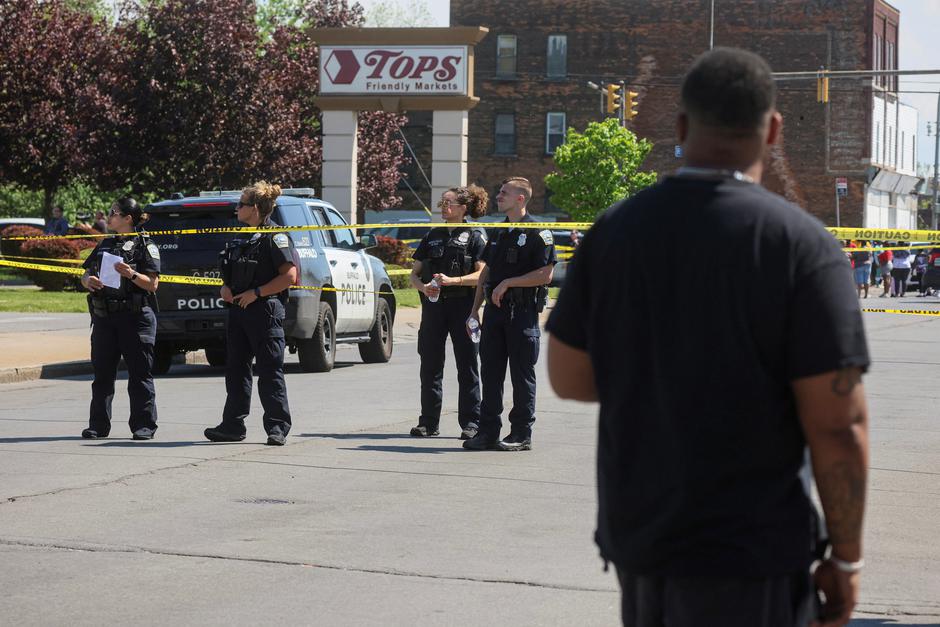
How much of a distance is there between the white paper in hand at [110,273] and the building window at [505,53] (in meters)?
55.3

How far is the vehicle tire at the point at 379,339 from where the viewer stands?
1858 centimetres

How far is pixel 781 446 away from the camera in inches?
119

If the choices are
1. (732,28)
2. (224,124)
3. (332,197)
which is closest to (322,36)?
(332,197)

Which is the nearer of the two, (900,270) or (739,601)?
(739,601)

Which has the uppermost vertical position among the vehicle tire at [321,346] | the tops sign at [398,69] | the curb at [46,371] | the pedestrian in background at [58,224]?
the tops sign at [398,69]

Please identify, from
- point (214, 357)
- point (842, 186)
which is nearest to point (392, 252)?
point (214, 357)

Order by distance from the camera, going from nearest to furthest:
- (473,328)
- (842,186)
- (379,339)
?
(473,328), (379,339), (842,186)

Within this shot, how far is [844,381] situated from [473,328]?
8315mm

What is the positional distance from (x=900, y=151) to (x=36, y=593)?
6979 cm

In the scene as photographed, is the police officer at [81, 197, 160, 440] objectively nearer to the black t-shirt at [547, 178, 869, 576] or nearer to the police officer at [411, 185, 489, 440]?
the police officer at [411, 185, 489, 440]

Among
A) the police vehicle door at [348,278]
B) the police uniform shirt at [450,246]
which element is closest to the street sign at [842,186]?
the police vehicle door at [348,278]

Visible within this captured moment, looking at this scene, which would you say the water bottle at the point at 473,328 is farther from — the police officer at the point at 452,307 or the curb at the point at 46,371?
the curb at the point at 46,371

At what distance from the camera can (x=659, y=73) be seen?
65375mm

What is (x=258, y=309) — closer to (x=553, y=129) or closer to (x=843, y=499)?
(x=843, y=499)
